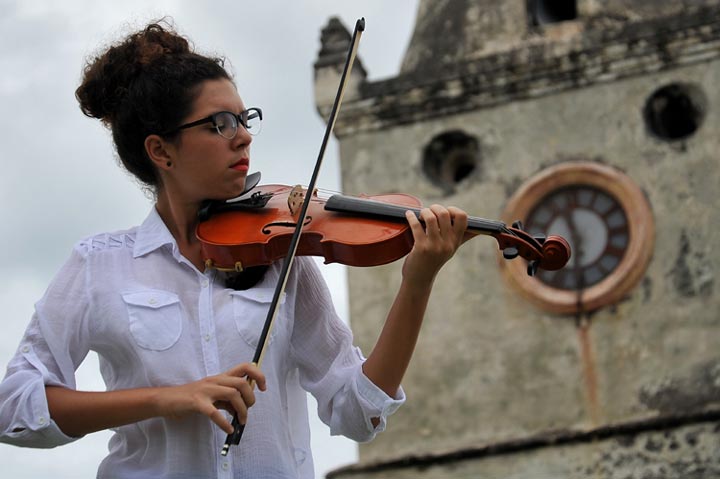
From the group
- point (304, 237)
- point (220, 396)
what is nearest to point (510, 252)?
point (304, 237)

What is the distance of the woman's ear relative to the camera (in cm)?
336

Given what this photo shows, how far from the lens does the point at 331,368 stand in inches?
132

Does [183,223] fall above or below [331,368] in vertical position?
above

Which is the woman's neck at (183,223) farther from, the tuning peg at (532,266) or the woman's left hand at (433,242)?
the tuning peg at (532,266)

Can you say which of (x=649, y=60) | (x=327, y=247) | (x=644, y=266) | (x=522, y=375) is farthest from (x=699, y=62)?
(x=327, y=247)

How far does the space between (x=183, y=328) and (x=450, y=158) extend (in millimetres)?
13148

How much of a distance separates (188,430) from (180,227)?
0.47m

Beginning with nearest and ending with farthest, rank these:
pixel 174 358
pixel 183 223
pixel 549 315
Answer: pixel 174 358, pixel 183 223, pixel 549 315

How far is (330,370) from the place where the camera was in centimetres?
336

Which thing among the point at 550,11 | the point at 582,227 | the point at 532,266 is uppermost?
the point at 550,11

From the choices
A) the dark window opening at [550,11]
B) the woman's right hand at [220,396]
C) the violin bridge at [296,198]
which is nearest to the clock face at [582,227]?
the dark window opening at [550,11]

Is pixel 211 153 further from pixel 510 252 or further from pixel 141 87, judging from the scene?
pixel 510 252

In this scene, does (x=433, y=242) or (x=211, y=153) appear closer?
(x=433, y=242)

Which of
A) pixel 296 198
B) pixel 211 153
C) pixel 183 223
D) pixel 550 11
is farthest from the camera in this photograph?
pixel 550 11
